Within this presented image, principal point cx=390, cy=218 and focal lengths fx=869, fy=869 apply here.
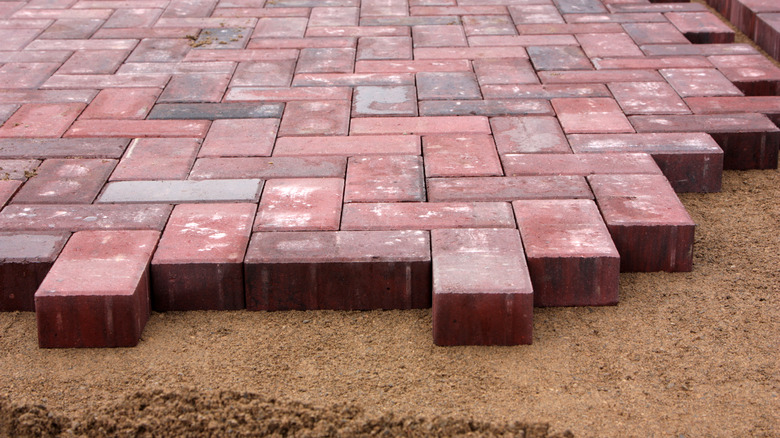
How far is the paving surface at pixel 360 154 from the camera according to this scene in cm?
268

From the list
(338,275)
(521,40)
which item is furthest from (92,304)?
(521,40)

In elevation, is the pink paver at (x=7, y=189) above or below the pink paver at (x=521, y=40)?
below

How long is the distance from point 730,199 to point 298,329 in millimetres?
1820

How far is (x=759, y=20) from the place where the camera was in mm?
5055

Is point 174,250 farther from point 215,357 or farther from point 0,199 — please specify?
point 0,199

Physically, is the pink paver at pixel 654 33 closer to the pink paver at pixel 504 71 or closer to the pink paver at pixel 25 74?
the pink paver at pixel 504 71

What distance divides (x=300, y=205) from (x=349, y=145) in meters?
0.57

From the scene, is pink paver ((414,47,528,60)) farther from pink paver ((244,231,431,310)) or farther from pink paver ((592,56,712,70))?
pink paver ((244,231,431,310))

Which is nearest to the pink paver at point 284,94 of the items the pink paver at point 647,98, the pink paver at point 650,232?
the pink paver at point 647,98

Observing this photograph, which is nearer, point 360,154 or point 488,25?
point 360,154

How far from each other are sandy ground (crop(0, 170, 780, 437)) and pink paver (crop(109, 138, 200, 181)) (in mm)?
740

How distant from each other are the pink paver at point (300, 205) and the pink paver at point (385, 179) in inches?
2.4

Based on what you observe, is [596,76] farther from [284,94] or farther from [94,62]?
[94,62]

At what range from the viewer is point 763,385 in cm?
234
